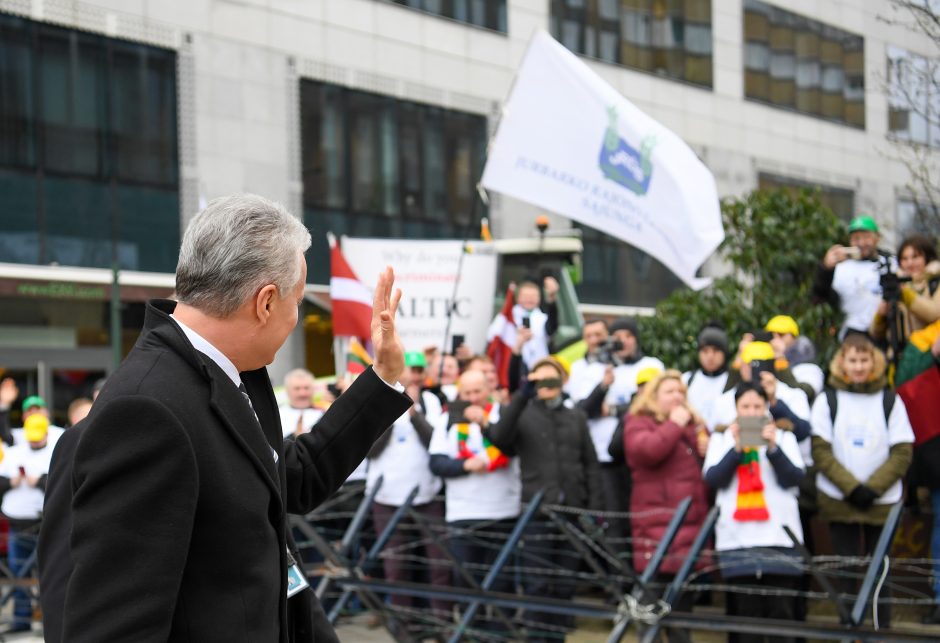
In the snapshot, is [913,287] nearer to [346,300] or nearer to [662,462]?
[662,462]

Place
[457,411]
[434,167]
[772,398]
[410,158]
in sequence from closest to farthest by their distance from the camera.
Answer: [772,398] < [457,411] < [410,158] < [434,167]

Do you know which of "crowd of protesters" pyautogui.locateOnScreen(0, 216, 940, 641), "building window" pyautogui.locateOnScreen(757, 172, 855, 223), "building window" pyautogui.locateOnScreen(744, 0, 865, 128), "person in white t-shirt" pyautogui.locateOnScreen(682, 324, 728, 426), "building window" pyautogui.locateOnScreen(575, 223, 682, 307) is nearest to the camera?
"crowd of protesters" pyautogui.locateOnScreen(0, 216, 940, 641)

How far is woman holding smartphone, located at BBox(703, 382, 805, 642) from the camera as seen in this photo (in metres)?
6.87

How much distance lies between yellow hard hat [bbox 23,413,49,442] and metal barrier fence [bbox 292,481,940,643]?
3030mm

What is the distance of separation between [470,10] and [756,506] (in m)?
20.1

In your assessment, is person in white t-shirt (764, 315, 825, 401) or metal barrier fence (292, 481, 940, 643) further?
person in white t-shirt (764, 315, 825, 401)

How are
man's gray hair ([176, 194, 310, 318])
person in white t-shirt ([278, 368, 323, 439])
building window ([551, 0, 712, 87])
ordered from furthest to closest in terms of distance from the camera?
building window ([551, 0, 712, 87])
person in white t-shirt ([278, 368, 323, 439])
man's gray hair ([176, 194, 310, 318])

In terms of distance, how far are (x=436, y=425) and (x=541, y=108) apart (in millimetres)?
2483

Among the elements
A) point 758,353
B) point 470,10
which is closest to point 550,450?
point 758,353

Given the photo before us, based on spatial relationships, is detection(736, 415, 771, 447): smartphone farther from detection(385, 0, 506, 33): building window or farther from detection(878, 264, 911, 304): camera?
detection(385, 0, 506, 33): building window

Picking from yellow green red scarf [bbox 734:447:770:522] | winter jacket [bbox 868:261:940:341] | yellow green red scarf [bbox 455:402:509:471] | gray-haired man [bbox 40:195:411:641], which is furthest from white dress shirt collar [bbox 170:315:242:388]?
winter jacket [bbox 868:261:940:341]

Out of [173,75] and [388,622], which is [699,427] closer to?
[388,622]

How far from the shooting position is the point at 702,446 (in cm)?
775

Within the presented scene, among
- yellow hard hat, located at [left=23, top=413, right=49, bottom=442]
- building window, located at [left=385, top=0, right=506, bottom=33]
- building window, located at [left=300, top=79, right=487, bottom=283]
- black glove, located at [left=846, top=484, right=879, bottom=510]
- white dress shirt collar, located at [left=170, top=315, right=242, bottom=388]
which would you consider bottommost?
black glove, located at [left=846, top=484, right=879, bottom=510]
